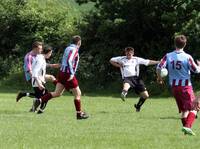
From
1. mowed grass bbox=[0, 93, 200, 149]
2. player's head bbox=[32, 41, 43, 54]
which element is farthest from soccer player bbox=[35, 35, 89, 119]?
player's head bbox=[32, 41, 43, 54]

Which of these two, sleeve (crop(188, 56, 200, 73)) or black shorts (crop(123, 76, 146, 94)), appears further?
black shorts (crop(123, 76, 146, 94))

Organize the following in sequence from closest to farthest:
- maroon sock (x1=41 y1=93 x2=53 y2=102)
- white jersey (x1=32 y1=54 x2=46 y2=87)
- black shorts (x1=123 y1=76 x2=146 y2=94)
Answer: maroon sock (x1=41 y1=93 x2=53 y2=102), white jersey (x1=32 y1=54 x2=46 y2=87), black shorts (x1=123 y1=76 x2=146 y2=94)

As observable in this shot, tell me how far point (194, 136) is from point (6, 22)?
31.2 metres

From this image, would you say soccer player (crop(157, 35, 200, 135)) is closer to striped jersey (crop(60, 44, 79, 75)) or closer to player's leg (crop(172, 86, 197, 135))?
player's leg (crop(172, 86, 197, 135))

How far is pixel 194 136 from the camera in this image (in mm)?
11922

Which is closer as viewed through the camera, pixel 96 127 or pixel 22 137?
pixel 22 137

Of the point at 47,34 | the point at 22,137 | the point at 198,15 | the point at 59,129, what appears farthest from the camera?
the point at 47,34

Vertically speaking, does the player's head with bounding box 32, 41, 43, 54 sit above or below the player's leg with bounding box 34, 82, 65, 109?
above

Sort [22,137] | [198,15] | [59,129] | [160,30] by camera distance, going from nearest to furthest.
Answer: [22,137]
[59,129]
[198,15]
[160,30]

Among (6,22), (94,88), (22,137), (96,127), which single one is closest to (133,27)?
(94,88)

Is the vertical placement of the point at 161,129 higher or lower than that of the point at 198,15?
lower

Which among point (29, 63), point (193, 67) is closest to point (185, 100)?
point (193, 67)

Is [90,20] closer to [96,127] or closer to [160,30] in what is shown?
[160,30]

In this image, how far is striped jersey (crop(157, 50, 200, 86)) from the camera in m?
12.7
